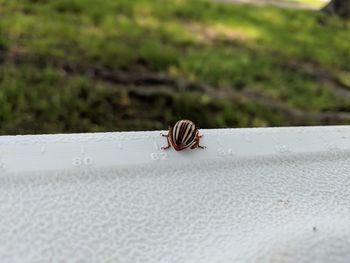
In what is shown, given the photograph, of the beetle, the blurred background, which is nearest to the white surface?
the beetle

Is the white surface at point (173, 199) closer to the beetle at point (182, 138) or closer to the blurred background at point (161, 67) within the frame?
the beetle at point (182, 138)

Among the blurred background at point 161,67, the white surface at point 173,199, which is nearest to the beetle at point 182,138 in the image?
the white surface at point 173,199

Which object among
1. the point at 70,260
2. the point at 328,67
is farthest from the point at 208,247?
the point at 328,67

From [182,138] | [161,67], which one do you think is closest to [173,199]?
[182,138]

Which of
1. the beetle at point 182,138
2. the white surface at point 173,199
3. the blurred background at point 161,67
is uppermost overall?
the blurred background at point 161,67

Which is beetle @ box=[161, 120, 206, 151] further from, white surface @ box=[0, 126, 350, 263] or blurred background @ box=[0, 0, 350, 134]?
blurred background @ box=[0, 0, 350, 134]

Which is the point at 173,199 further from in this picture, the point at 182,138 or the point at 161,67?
the point at 161,67

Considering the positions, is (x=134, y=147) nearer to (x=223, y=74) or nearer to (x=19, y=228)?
(x=19, y=228)
